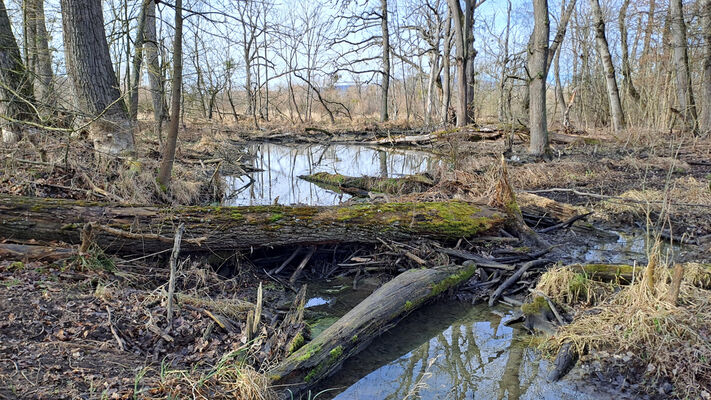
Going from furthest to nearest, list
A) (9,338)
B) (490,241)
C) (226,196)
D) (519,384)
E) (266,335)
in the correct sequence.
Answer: (226,196), (490,241), (266,335), (519,384), (9,338)

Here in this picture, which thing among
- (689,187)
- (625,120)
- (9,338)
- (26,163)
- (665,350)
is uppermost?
(625,120)

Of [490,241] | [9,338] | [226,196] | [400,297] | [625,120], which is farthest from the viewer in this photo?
[625,120]

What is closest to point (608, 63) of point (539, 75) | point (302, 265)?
point (539, 75)

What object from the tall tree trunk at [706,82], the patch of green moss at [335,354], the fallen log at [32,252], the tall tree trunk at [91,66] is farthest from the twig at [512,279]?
the tall tree trunk at [706,82]

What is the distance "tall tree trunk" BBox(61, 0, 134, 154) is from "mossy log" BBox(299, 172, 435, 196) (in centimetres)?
483

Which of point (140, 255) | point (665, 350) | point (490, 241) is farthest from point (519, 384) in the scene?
point (140, 255)

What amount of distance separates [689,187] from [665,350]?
686 cm

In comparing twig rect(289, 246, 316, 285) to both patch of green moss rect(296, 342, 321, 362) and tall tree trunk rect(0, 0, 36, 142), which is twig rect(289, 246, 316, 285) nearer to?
patch of green moss rect(296, 342, 321, 362)

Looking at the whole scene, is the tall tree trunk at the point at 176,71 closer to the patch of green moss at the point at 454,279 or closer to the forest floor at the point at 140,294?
the forest floor at the point at 140,294

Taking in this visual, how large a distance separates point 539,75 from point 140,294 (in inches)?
444

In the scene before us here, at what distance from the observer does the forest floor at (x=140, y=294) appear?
10.5 ft

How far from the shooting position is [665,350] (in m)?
3.64

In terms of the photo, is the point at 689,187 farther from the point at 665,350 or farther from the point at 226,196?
the point at 226,196

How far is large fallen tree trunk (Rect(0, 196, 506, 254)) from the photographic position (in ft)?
17.4
